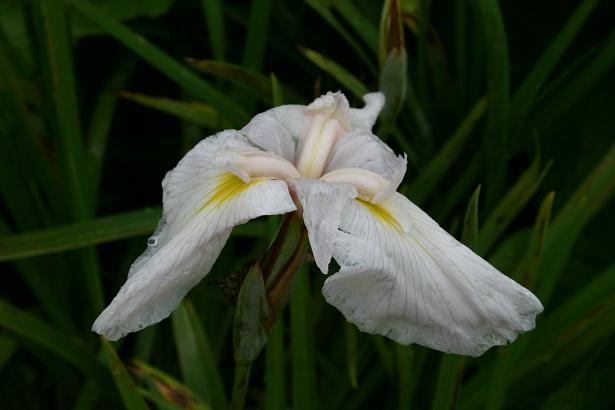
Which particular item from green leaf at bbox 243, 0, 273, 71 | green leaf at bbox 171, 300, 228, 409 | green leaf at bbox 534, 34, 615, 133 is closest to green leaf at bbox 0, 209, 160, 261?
green leaf at bbox 171, 300, 228, 409

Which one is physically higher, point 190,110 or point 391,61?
point 391,61

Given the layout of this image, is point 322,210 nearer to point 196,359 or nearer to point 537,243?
point 537,243

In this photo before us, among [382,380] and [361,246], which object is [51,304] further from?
[361,246]

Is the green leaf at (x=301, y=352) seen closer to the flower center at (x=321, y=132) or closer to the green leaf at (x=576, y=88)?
the flower center at (x=321, y=132)

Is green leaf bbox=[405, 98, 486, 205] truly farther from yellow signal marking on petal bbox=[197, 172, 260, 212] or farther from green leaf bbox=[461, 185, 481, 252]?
yellow signal marking on petal bbox=[197, 172, 260, 212]

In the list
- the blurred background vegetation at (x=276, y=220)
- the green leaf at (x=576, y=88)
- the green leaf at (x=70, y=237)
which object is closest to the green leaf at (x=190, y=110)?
the blurred background vegetation at (x=276, y=220)

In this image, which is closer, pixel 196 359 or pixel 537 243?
pixel 537 243

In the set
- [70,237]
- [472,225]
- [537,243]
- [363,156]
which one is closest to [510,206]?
[537,243]
